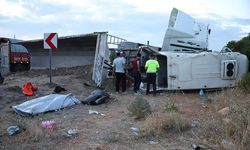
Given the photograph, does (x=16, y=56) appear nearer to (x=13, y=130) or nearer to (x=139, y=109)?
(x=139, y=109)

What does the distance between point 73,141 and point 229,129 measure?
258cm

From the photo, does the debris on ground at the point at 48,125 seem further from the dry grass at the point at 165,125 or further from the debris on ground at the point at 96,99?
the debris on ground at the point at 96,99

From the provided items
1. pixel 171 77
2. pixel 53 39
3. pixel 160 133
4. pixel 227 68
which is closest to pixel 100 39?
pixel 53 39

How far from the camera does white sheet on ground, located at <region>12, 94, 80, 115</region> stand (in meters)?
10.1

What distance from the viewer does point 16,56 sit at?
23.8 m

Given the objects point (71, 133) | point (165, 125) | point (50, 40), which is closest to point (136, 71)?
point (50, 40)

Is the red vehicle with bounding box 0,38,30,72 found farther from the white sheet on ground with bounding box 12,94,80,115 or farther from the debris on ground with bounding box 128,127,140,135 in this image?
the debris on ground with bounding box 128,127,140,135

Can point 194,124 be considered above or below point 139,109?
below

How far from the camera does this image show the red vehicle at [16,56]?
76.9ft

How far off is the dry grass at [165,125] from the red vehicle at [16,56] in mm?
17163

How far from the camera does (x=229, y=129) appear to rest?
20.9ft

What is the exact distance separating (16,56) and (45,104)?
14.1m

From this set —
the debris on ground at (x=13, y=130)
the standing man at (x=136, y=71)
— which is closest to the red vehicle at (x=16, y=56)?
the standing man at (x=136, y=71)

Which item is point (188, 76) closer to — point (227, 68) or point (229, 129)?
point (227, 68)
